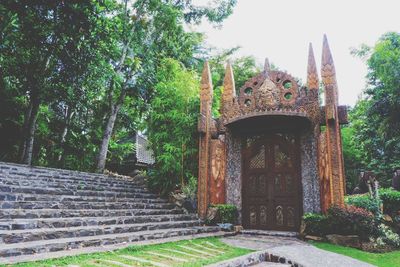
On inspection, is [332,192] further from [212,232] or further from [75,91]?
[75,91]

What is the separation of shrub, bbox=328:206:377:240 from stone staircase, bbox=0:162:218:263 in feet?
10.7

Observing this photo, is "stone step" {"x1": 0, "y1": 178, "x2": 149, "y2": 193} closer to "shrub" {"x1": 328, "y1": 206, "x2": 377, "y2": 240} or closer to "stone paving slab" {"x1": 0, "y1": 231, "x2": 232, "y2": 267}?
"stone paving slab" {"x1": 0, "y1": 231, "x2": 232, "y2": 267}

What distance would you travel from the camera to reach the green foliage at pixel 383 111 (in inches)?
586

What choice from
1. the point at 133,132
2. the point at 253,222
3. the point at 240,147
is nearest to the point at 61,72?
the point at 240,147

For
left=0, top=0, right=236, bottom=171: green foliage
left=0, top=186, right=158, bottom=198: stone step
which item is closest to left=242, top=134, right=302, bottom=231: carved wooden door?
left=0, top=186, right=158, bottom=198: stone step

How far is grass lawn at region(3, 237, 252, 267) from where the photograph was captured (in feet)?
14.3

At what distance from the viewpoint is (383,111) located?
16047 millimetres

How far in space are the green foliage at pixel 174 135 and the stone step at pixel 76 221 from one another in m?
2.03

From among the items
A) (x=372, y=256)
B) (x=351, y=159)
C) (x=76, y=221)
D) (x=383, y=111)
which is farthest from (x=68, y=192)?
(x=351, y=159)

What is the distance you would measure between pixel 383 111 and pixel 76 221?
613 inches

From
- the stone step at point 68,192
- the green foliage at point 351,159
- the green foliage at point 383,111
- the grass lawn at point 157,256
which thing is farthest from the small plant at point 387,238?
the green foliage at point 351,159

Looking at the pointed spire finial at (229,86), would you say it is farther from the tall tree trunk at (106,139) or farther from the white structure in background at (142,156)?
the white structure in background at (142,156)

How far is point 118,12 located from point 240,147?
10718 mm

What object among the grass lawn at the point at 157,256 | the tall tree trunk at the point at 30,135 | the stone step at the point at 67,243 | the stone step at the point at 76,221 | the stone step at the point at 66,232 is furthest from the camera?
the tall tree trunk at the point at 30,135
